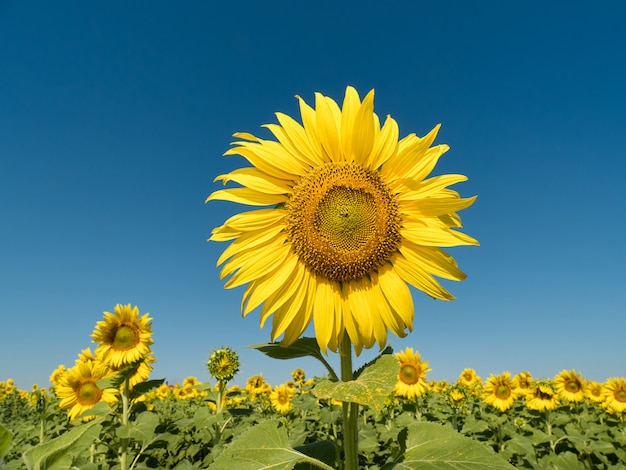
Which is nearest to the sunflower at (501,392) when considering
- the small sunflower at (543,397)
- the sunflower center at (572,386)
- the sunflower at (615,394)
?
the small sunflower at (543,397)

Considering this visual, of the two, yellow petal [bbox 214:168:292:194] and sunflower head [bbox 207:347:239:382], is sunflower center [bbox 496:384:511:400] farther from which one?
yellow petal [bbox 214:168:292:194]

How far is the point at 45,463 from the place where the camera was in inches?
34.2

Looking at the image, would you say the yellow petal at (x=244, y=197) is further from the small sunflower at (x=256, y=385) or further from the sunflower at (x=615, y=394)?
the sunflower at (x=615, y=394)

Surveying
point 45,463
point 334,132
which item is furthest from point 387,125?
point 45,463

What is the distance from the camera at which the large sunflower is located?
2279 mm

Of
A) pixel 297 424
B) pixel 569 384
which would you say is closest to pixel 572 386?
pixel 569 384

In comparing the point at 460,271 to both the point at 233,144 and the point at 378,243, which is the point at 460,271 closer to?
the point at 378,243

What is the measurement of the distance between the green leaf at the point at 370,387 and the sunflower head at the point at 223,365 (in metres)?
4.73

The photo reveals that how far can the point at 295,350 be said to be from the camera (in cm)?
227

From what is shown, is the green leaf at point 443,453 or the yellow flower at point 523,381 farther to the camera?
the yellow flower at point 523,381

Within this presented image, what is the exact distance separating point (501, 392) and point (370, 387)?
1040cm

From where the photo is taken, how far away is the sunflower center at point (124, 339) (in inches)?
256

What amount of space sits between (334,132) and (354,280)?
0.78m

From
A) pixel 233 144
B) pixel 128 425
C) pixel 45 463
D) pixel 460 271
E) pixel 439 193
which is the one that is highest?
pixel 233 144
